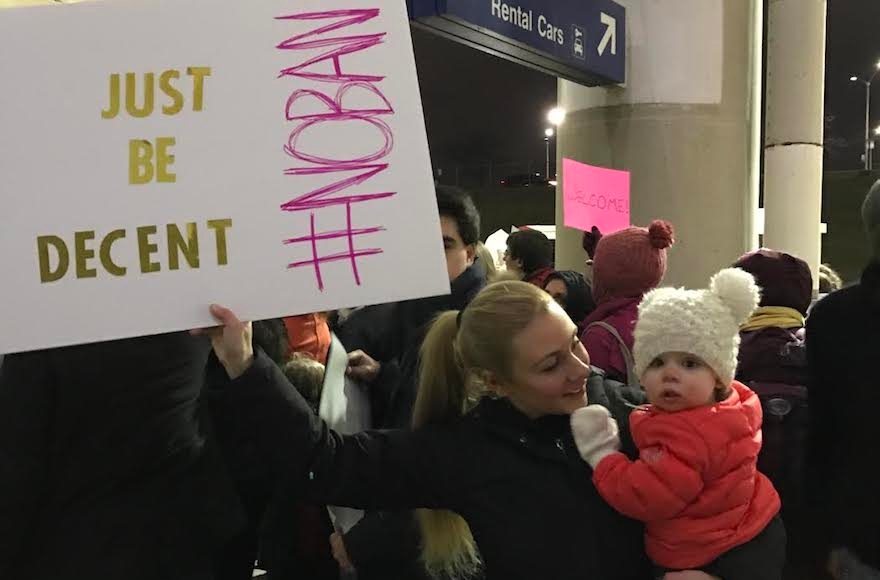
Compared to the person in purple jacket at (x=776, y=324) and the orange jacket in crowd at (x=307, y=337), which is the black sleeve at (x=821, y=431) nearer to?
the person in purple jacket at (x=776, y=324)

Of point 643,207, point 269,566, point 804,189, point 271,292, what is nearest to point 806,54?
point 804,189

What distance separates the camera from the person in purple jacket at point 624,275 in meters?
2.61

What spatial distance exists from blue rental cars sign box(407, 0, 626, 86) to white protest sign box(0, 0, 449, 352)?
2309mm

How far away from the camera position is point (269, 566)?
251 centimetres

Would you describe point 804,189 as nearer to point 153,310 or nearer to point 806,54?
point 806,54

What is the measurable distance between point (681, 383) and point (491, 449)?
376 millimetres

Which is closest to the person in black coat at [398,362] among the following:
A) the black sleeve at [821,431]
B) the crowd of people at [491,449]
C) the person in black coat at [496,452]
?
the crowd of people at [491,449]

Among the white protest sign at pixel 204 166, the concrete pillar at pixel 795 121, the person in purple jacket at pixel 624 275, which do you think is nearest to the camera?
the white protest sign at pixel 204 166

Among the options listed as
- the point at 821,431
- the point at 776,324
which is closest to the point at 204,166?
the point at 821,431

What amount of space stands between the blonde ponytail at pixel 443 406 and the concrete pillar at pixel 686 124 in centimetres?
349

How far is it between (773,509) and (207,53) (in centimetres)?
132

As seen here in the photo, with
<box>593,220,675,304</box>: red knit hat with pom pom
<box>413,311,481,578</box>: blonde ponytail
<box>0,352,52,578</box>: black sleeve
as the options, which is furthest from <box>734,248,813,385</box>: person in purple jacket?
<box>0,352,52,578</box>: black sleeve

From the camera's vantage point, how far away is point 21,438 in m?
1.46

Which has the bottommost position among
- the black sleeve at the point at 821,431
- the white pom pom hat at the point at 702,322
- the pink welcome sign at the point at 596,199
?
the black sleeve at the point at 821,431
